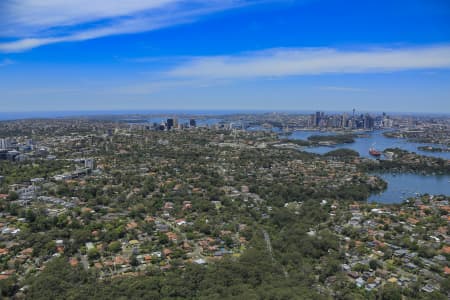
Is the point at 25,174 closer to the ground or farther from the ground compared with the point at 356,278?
farther from the ground

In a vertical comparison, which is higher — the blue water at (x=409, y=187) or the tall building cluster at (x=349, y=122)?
the tall building cluster at (x=349, y=122)

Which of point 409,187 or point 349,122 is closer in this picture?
point 409,187

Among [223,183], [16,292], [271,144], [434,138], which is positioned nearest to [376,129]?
[434,138]

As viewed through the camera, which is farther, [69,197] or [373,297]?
[69,197]

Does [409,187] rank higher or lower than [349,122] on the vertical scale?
lower

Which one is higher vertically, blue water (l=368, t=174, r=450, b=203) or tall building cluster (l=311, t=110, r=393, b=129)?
tall building cluster (l=311, t=110, r=393, b=129)

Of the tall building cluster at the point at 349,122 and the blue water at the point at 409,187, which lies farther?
the tall building cluster at the point at 349,122

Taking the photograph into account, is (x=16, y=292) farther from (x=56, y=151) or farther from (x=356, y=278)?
(x=56, y=151)

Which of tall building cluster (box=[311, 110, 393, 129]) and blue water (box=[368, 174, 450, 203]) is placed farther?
tall building cluster (box=[311, 110, 393, 129])
